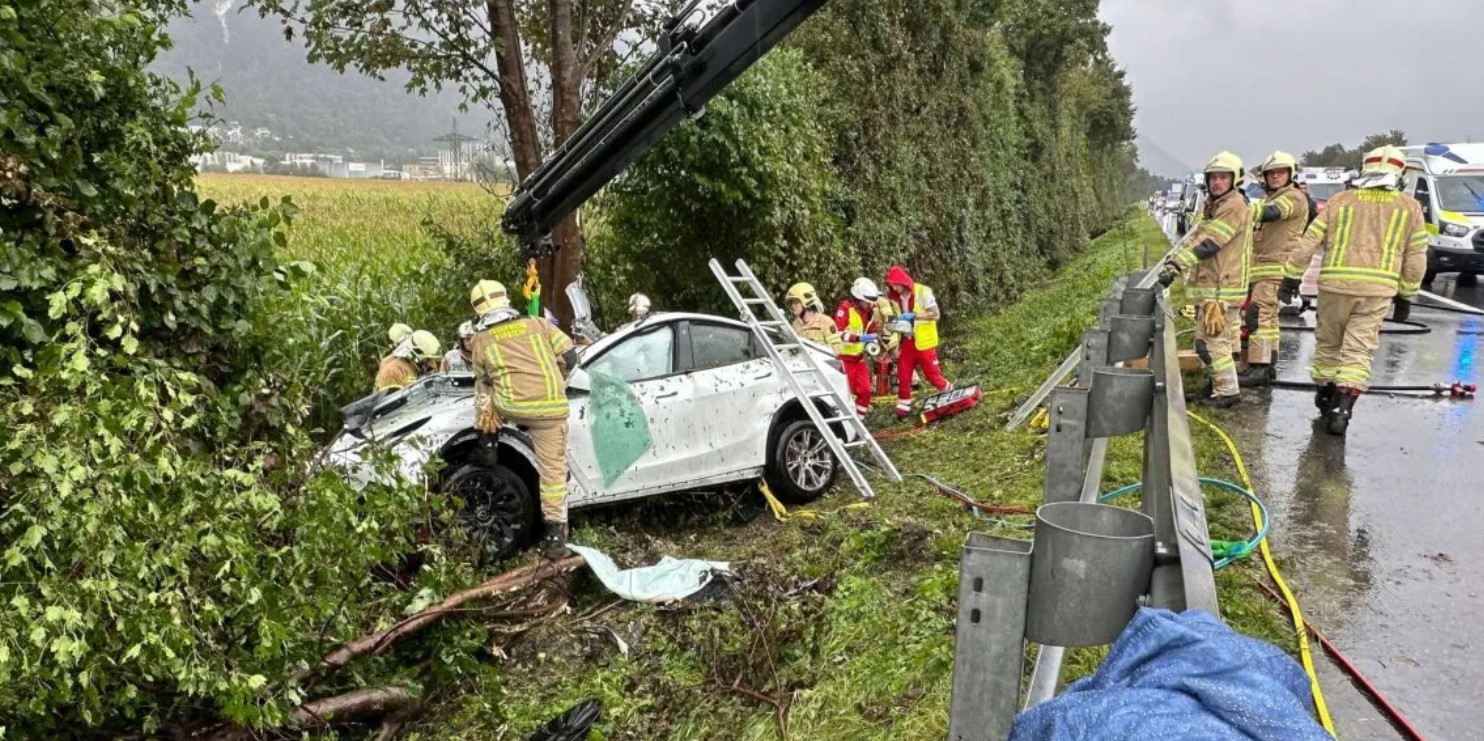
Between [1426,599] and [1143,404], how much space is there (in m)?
2.02

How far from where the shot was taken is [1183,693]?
3.70 feet

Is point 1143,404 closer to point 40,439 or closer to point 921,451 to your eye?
point 40,439

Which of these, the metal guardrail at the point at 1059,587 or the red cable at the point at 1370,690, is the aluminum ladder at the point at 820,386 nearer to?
the red cable at the point at 1370,690

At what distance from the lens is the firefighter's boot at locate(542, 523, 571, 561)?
5.56 metres

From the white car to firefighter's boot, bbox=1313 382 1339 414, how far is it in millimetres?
3460

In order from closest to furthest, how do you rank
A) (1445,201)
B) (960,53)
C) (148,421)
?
(148,421), (1445,201), (960,53)

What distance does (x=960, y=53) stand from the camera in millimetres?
16750

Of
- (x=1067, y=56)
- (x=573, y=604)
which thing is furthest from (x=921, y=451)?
(x=1067, y=56)

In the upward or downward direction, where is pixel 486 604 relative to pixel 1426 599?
downward

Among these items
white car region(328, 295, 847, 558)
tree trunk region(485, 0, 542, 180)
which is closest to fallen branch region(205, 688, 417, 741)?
white car region(328, 295, 847, 558)

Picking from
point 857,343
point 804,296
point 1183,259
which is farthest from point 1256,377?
point 804,296

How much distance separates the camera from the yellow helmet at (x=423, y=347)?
7.49 m

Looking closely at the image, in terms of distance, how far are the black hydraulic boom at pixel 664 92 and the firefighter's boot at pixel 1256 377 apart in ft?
15.3

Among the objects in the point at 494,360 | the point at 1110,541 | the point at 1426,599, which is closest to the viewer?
the point at 1110,541
